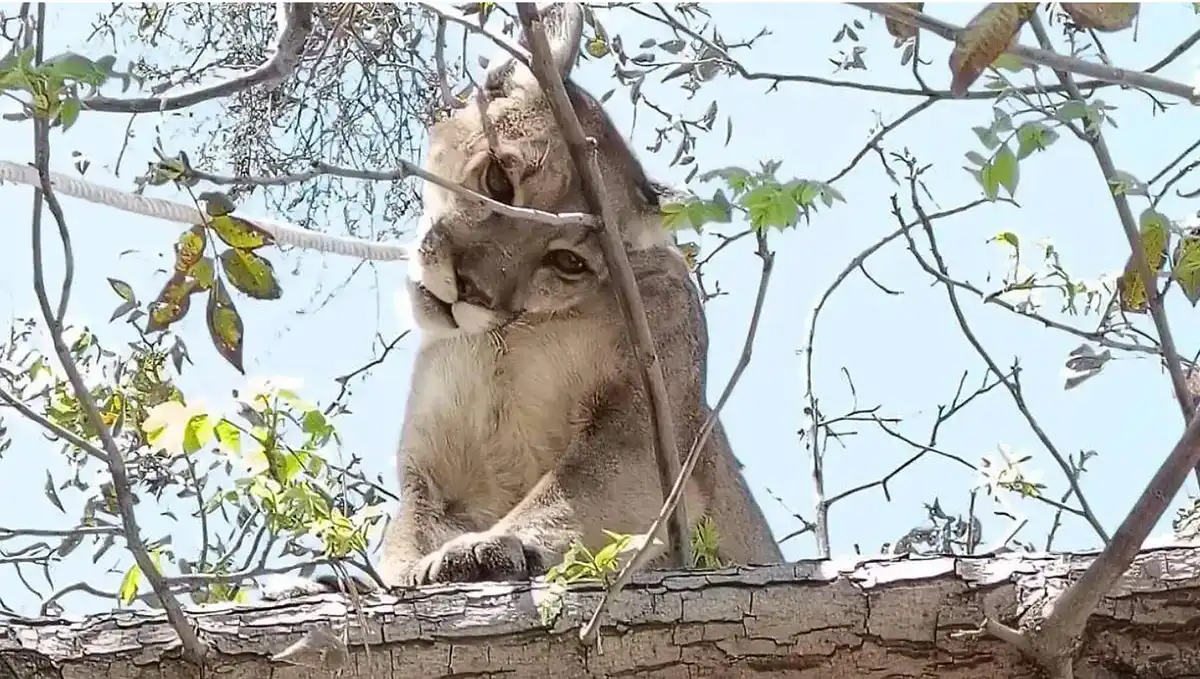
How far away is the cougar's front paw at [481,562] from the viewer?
2.28 meters

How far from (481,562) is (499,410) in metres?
0.53

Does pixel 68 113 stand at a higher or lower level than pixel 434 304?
lower

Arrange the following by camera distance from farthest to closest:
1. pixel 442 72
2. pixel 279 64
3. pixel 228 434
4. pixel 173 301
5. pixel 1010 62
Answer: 1. pixel 442 72
2. pixel 279 64
3. pixel 173 301
4. pixel 228 434
5. pixel 1010 62

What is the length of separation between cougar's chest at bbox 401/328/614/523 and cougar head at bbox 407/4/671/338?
67 mm

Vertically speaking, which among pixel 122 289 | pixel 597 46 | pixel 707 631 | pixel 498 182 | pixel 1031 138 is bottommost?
pixel 707 631

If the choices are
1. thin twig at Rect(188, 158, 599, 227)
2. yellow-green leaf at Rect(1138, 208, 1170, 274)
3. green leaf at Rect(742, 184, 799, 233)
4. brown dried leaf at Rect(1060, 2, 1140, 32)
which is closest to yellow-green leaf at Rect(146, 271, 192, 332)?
thin twig at Rect(188, 158, 599, 227)

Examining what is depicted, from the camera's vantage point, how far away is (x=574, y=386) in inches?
106

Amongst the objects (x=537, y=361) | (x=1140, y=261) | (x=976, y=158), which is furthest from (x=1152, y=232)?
(x=537, y=361)

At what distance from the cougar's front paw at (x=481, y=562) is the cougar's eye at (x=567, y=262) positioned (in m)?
0.57

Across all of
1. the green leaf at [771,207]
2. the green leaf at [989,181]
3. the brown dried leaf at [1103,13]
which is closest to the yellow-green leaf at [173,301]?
the green leaf at [771,207]

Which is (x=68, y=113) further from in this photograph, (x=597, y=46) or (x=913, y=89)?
(x=597, y=46)

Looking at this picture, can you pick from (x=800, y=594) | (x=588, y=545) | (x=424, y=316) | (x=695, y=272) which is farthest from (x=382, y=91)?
(x=800, y=594)

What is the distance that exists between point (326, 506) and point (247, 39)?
1.63 m

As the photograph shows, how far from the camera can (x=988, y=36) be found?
1.18m
